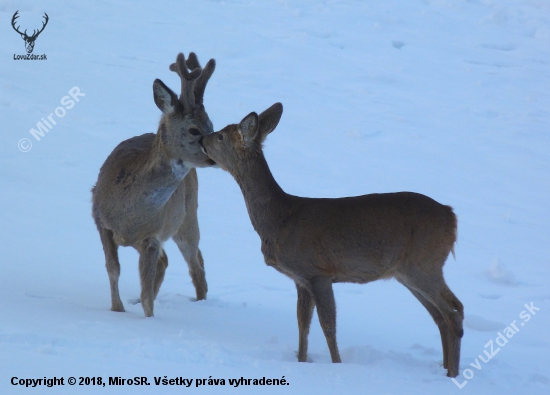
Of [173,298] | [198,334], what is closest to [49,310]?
[198,334]

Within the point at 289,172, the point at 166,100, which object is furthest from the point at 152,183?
the point at 289,172

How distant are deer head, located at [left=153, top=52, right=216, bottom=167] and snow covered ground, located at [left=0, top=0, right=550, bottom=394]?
168 cm

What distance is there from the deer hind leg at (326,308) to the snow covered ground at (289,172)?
26 centimetres

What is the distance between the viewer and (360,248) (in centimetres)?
679

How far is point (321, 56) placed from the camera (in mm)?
22719

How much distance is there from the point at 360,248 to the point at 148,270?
7.78ft

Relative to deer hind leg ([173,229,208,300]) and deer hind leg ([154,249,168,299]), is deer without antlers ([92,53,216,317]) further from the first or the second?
deer hind leg ([173,229,208,300])

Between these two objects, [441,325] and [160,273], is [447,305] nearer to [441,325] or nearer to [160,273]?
[441,325]

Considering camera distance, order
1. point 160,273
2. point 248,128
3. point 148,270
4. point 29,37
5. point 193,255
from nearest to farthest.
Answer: point 248,128, point 148,270, point 160,273, point 193,255, point 29,37

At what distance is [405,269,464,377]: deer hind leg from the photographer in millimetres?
6660

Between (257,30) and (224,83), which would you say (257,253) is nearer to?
(224,83)

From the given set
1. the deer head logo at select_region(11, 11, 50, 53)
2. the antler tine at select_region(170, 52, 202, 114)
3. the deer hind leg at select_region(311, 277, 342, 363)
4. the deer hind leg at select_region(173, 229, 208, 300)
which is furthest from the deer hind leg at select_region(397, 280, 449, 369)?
the deer head logo at select_region(11, 11, 50, 53)

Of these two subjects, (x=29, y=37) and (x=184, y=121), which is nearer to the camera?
(x=184, y=121)

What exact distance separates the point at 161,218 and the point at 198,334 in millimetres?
1508
